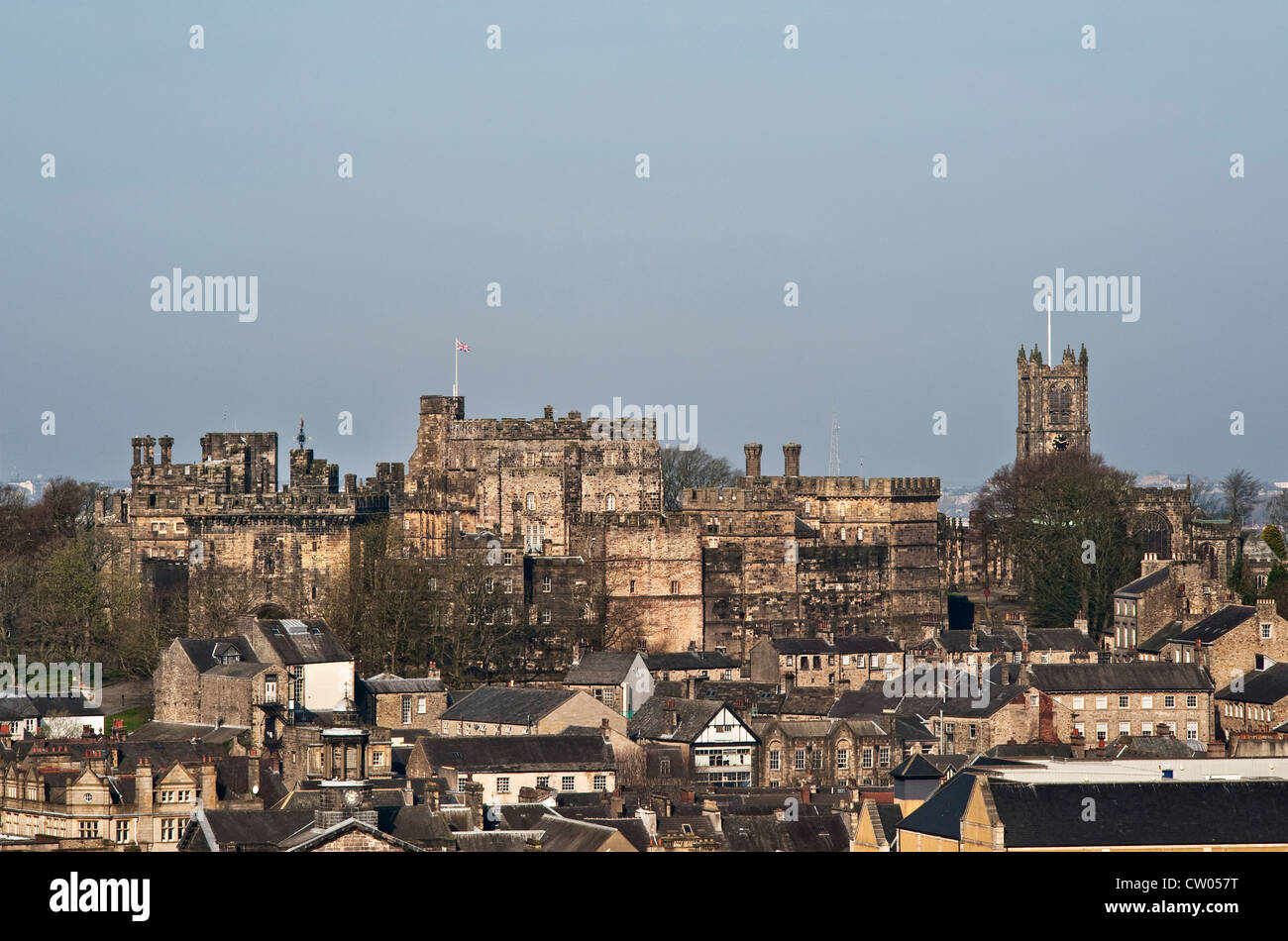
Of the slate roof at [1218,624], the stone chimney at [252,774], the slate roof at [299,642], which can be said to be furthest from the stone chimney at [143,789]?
the slate roof at [1218,624]

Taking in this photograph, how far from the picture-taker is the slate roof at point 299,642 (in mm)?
57906

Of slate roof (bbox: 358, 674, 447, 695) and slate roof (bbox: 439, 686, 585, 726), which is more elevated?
slate roof (bbox: 358, 674, 447, 695)

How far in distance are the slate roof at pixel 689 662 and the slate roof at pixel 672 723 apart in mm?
5199

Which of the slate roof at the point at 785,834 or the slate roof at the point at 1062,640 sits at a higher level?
the slate roof at the point at 1062,640

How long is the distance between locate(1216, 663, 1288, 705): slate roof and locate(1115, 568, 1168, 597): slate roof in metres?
9.08

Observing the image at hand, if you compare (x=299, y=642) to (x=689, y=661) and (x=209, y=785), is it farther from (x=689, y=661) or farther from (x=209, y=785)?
(x=209, y=785)

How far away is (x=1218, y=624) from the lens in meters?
63.7

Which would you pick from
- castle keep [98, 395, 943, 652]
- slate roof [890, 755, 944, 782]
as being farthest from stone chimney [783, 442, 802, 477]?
slate roof [890, 755, 944, 782]

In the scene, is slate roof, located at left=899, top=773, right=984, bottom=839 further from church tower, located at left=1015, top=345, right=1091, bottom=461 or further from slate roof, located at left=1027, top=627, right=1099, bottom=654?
church tower, located at left=1015, top=345, right=1091, bottom=461

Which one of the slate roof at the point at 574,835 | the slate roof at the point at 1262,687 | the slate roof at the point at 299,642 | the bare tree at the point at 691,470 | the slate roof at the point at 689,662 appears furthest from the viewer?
the bare tree at the point at 691,470

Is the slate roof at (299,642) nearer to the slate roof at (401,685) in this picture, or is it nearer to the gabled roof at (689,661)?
the slate roof at (401,685)

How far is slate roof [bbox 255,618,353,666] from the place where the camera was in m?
57.9
